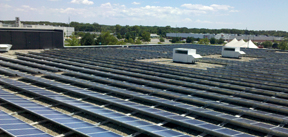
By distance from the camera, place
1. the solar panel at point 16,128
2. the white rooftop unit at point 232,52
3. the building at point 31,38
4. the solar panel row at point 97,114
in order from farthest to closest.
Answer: the white rooftop unit at point 232,52
the building at point 31,38
the solar panel row at point 97,114
the solar panel at point 16,128

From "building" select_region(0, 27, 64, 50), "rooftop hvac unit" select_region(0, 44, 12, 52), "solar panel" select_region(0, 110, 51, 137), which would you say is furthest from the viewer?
"building" select_region(0, 27, 64, 50)

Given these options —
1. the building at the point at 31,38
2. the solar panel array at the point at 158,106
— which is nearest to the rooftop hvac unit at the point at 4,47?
the building at the point at 31,38

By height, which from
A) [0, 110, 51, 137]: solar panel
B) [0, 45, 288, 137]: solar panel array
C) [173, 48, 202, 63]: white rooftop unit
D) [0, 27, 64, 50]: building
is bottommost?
[0, 45, 288, 137]: solar panel array

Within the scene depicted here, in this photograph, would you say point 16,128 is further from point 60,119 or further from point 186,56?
point 186,56

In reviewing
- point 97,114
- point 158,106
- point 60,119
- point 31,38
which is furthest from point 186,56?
point 31,38

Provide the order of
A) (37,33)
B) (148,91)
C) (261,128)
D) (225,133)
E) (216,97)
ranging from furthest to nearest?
(37,33) < (148,91) < (216,97) < (261,128) < (225,133)

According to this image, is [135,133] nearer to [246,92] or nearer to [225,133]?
[225,133]

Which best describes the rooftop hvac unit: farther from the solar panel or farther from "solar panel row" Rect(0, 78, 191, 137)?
the solar panel

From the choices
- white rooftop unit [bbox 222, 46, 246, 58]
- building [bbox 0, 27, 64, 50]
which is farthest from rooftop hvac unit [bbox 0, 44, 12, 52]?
white rooftop unit [bbox 222, 46, 246, 58]

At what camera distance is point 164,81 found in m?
28.1

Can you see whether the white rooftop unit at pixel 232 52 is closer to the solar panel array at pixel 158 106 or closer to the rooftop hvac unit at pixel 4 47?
the solar panel array at pixel 158 106

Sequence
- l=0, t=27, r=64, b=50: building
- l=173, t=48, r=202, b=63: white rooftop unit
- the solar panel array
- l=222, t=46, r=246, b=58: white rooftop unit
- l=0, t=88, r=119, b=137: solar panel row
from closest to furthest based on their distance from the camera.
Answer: l=0, t=88, r=119, b=137: solar panel row
the solar panel array
l=173, t=48, r=202, b=63: white rooftop unit
l=0, t=27, r=64, b=50: building
l=222, t=46, r=246, b=58: white rooftop unit

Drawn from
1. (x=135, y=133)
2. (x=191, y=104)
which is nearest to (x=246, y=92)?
(x=191, y=104)

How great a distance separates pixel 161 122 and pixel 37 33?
54384 mm
